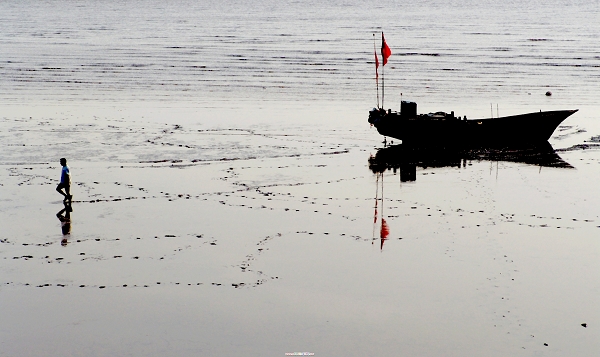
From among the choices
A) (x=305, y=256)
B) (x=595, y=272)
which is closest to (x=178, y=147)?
(x=305, y=256)

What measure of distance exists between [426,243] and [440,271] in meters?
1.99

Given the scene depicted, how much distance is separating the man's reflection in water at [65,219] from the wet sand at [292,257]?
0.53 feet

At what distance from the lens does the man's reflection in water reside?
19711 millimetres

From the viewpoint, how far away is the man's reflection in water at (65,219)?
19.7 metres

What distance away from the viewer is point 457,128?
109 feet

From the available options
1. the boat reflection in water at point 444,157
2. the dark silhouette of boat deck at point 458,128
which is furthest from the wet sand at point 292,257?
the dark silhouette of boat deck at point 458,128

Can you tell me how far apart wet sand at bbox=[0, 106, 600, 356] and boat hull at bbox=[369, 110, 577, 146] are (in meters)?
3.32

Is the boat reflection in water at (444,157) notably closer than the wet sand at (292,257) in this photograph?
No

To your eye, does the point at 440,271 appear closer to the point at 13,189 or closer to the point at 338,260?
the point at 338,260

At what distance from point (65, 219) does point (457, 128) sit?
59.0 feet

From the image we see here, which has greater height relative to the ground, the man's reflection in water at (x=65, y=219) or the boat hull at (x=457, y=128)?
the boat hull at (x=457, y=128)

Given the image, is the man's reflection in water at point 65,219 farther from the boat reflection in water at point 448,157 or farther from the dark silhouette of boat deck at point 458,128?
the dark silhouette of boat deck at point 458,128

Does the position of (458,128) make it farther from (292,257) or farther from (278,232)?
(292,257)

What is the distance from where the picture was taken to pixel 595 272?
57.6ft
